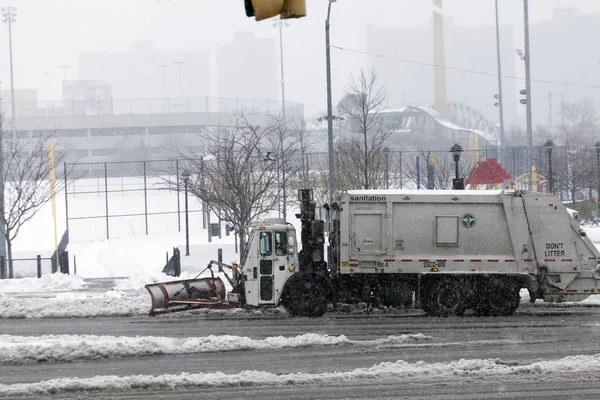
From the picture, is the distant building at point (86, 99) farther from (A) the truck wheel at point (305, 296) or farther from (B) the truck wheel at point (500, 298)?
(B) the truck wheel at point (500, 298)

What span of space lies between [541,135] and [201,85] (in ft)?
311

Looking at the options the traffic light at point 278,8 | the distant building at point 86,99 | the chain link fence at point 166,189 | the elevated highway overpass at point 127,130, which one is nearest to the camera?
the traffic light at point 278,8

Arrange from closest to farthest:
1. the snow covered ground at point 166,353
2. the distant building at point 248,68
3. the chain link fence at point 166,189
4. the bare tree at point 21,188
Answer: the snow covered ground at point 166,353, the bare tree at point 21,188, the chain link fence at point 166,189, the distant building at point 248,68

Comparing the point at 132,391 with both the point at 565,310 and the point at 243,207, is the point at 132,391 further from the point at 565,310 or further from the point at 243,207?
the point at 243,207

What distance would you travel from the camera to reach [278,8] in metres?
6.83

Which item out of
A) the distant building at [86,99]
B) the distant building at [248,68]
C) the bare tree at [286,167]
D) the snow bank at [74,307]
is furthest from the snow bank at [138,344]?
the distant building at [248,68]

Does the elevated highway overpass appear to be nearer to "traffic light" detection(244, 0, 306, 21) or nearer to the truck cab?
the truck cab

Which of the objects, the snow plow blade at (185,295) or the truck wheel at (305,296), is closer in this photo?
the truck wheel at (305,296)

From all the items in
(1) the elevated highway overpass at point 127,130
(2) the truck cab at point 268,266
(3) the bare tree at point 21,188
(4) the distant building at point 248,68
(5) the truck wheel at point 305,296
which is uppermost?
(4) the distant building at point 248,68

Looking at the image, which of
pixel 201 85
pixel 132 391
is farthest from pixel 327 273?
pixel 201 85

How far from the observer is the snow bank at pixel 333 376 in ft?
37.6

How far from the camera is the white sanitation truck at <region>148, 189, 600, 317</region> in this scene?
18438 mm

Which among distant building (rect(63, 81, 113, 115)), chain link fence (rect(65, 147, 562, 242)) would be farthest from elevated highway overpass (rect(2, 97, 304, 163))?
chain link fence (rect(65, 147, 562, 242))

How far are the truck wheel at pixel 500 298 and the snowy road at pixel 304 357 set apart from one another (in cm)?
40
